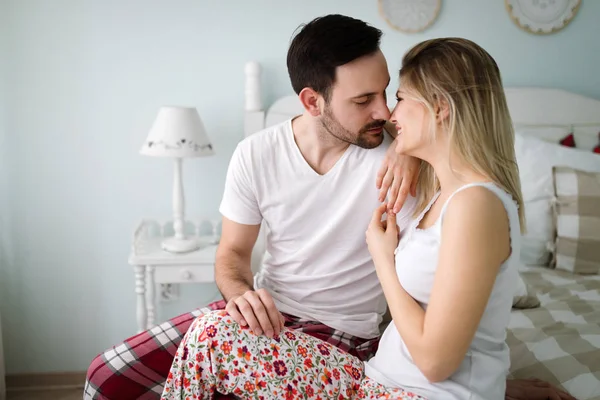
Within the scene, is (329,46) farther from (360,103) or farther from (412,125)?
(412,125)

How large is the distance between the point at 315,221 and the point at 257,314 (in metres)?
0.41

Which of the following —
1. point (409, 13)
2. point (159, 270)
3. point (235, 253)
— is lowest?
point (159, 270)

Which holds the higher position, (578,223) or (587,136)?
(587,136)

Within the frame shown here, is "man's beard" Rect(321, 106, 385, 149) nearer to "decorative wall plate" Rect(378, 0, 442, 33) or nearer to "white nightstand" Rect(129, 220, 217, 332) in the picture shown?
"white nightstand" Rect(129, 220, 217, 332)

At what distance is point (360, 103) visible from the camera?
141 cm

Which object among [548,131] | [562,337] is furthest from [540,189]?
[562,337]

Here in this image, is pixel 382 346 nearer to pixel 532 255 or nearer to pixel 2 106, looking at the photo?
pixel 532 255

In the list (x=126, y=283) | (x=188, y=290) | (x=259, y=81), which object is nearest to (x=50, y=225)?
(x=126, y=283)

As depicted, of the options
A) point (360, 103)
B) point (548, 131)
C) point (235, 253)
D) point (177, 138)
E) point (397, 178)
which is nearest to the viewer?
point (397, 178)

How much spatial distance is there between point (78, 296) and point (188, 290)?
0.45 metres

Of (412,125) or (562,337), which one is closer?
(412,125)

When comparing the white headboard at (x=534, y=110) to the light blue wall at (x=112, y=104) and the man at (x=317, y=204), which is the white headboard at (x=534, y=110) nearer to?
the light blue wall at (x=112, y=104)

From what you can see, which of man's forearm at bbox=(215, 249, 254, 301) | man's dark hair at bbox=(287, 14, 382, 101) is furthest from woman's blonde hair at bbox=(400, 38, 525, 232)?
man's forearm at bbox=(215, 249, 254, 301)

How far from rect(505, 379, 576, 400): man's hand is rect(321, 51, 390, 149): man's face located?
630mm
